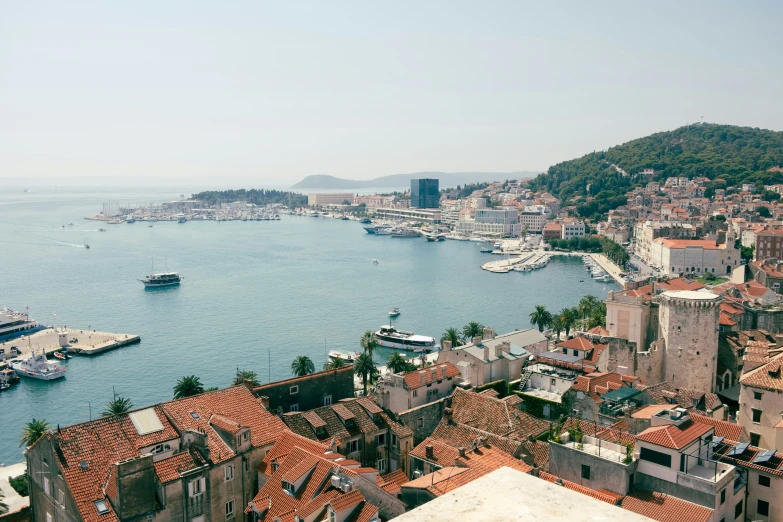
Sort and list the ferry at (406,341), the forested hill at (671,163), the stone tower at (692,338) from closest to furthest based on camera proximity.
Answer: the stone tower at (692,338), the ferry at (406,341), the forested hill at (671,163)

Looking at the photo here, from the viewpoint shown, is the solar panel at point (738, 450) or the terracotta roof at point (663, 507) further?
the solar panel at point (738, 450)

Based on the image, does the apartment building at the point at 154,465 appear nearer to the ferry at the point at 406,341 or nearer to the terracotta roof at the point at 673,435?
the terracotta roof at the point at 673,435

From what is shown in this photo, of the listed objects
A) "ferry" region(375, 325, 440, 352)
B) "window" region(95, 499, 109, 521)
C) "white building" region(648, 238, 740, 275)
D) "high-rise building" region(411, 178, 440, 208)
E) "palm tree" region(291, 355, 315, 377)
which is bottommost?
"ferry" region(375, 325, 440, 352)

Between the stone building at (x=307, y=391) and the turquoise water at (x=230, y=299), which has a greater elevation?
the stone building at (x=307, y=391)

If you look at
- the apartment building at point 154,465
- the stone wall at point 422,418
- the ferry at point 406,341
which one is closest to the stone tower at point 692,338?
the stone wall at point 422,418

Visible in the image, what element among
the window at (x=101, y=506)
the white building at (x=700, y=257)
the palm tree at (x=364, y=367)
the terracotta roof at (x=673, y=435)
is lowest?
the palm tree at (x=364, y=367)

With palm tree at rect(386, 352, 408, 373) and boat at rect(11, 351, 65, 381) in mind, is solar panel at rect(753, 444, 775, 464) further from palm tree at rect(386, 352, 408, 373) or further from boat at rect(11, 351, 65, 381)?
boat at rect(11, 351, 65, 381)

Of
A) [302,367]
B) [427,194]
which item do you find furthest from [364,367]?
[427,194]

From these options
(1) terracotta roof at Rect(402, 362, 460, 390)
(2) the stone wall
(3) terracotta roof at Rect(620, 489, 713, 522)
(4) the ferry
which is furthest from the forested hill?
(3) terracotta roof at Rect(620, 489, 713, 522)
